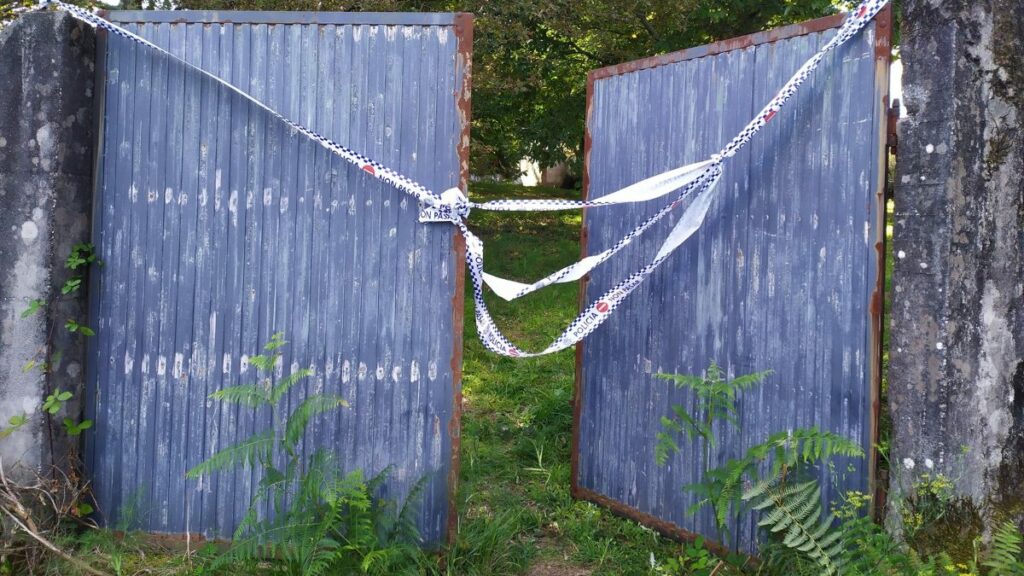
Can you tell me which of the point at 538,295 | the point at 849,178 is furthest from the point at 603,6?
the point at 849,178

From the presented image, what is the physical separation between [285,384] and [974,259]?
292 cm

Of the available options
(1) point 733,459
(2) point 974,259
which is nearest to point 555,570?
(1) point 733,459

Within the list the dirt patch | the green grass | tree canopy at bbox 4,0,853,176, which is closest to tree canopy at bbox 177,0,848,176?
tree canopy at bbox 4,0,853,176

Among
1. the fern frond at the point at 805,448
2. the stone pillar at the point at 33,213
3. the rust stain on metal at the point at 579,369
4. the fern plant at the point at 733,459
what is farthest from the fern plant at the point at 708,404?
the stone pillar at the point at 33,213

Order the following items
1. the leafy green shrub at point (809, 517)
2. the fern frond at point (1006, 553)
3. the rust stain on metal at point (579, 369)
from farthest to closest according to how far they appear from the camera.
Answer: the rust stain on metal at point (579, 369) < the leafy green shrub at point (809, 517) < the fern frond at point (1006, 553)

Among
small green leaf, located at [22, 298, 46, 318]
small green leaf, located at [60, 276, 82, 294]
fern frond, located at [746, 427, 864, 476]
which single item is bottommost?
fern frond, located at [746, 427, 864, 476]

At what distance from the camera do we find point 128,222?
4309 millimetres

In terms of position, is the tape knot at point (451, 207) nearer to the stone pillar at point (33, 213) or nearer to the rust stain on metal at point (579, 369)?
the rust stain on metal at point (579, 369)

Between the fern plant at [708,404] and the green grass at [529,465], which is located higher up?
the fern plant at [708,404]

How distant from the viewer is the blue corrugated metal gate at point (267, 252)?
165 inches

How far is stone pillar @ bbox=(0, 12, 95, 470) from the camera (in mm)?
4156

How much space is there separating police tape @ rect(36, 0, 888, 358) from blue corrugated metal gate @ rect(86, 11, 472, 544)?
8 cm

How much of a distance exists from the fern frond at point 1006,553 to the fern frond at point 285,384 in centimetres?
290

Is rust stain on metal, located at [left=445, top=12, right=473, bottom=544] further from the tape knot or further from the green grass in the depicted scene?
the green grass
